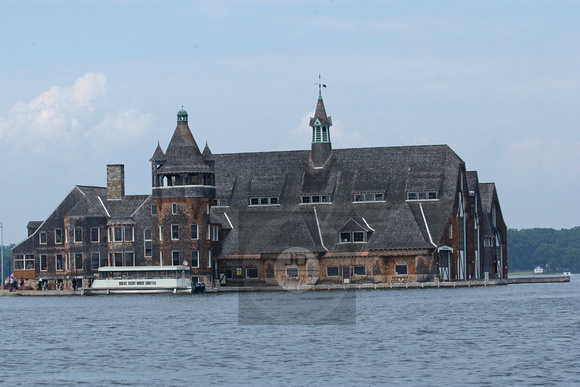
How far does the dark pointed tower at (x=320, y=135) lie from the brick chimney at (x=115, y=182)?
70.3ft

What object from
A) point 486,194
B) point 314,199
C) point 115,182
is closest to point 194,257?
point 115,182

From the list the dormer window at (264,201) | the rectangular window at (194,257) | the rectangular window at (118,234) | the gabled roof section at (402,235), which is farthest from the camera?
the dormer window at (264,201)

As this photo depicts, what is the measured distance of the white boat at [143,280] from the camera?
358ft

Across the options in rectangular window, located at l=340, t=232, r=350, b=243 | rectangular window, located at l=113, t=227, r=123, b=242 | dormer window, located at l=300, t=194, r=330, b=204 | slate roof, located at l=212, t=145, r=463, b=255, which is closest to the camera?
slate roof, located at l=212, t=145, r=463, b=255

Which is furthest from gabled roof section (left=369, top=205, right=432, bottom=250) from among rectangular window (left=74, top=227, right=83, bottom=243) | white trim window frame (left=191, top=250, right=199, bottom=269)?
rectangular window (left=74, top=227, right=83, bottom=243)

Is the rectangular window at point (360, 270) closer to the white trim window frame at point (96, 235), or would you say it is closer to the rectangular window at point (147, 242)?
the rectangular window at point (147, 242)

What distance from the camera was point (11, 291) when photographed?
388 ft

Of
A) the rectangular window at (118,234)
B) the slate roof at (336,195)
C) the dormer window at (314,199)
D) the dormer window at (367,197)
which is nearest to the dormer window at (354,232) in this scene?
the slate roof at (336,195)

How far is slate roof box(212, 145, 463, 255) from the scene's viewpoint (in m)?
113

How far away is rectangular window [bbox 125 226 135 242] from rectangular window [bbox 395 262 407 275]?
27.8m

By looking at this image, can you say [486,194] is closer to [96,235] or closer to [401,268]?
[401,268]

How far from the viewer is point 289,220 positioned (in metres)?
115

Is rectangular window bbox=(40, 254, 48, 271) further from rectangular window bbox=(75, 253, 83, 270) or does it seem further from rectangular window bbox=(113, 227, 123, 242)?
rectangular window bbox=(113, 227, 123, 242)

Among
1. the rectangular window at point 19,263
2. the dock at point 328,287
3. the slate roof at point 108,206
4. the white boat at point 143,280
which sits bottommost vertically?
the dock at point 328,287
